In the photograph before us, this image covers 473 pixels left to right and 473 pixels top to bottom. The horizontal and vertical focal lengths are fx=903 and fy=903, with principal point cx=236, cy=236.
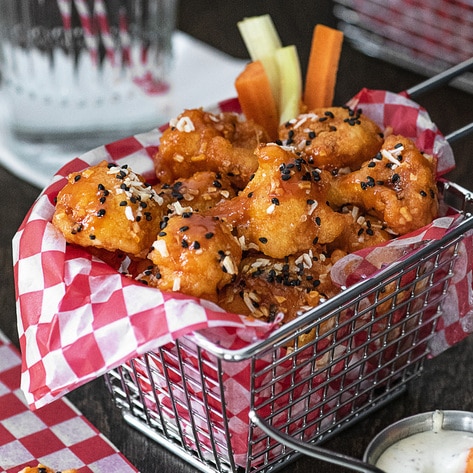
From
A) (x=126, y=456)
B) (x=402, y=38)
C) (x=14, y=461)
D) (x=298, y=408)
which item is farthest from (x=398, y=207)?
(x=402, y=38)

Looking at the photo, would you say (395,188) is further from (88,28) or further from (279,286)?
(88,28)

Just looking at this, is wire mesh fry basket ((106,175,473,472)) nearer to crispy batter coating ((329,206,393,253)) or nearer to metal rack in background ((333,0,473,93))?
crispy batter coating ((329,206,393,253))

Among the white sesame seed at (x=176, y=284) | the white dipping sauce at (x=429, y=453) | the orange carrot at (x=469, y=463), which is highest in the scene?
the white sesame seed at (x=176, y=284)

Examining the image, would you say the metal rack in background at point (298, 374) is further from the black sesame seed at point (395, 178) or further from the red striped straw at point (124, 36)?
the red striped straw at point (124, 36)

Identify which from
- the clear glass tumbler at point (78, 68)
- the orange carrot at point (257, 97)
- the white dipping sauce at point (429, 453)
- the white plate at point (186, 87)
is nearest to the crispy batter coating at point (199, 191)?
the orange carrot at point (257, 97)

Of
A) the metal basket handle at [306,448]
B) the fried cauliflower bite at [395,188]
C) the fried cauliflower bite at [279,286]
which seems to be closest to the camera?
the metal basket handle at [306,448]
